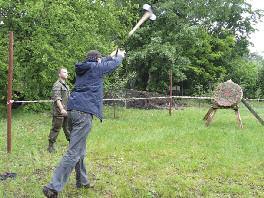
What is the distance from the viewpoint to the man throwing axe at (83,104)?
19.6 feet

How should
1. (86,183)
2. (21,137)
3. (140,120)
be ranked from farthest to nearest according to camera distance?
(140,120) < (21,137) < (86,183)

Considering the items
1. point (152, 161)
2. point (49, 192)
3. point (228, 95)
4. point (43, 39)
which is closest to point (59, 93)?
point (152, 161)

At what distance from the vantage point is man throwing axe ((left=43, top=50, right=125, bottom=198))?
5988 mm

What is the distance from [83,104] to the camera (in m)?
6.07

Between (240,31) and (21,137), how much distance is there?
27329 mm

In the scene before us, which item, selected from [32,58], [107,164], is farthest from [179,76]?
[107,164]

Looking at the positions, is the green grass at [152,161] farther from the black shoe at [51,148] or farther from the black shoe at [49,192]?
the black shoe at [49,192]

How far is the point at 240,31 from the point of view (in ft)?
117

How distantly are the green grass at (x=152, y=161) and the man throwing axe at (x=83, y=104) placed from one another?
600 millimetres

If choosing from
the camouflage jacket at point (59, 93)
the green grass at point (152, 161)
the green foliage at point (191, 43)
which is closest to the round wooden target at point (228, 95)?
the green grass at point (152, 161)

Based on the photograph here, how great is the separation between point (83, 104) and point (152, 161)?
2862mm

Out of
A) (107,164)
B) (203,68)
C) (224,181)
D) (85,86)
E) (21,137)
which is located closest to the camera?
(85,86)

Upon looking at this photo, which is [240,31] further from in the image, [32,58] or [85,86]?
[85,86]

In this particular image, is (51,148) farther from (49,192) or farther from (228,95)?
(228,95)
